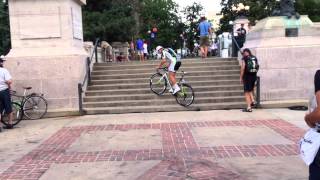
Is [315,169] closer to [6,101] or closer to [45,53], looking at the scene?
[6,101]

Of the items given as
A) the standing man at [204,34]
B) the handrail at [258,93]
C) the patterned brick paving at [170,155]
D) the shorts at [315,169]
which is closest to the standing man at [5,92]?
the patterned brick paving at [170,155]

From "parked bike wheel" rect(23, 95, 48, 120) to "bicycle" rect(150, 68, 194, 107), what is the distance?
10.6ft

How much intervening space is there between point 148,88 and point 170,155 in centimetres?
729

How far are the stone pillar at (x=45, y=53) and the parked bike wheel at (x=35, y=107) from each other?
330 mm

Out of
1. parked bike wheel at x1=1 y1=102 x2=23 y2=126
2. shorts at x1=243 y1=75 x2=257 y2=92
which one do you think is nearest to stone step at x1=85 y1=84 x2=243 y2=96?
shorts at x1=243 y1=75 x2=257 y2=92

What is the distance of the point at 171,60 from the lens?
13.9m

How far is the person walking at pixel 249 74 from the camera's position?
42.1 feet

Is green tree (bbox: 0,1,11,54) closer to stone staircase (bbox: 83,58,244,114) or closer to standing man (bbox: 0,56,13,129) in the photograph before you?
stone staircase (bbox: 83,58,244,114)

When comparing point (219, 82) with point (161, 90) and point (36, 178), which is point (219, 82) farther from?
point (36, 178)

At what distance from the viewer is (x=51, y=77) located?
13.7 m

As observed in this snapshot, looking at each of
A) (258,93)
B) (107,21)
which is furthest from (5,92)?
(107,21)

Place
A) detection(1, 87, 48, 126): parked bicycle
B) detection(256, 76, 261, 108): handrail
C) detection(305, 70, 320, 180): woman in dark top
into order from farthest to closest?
Result: detection(256, 76, 261, 108): handrail
detection(1, 87, 48, 126): parked bicycle
detection(305, 70, 320, 180): woman in dark top

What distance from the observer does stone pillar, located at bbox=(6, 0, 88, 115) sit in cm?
1362

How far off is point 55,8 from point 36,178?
26.6ft
